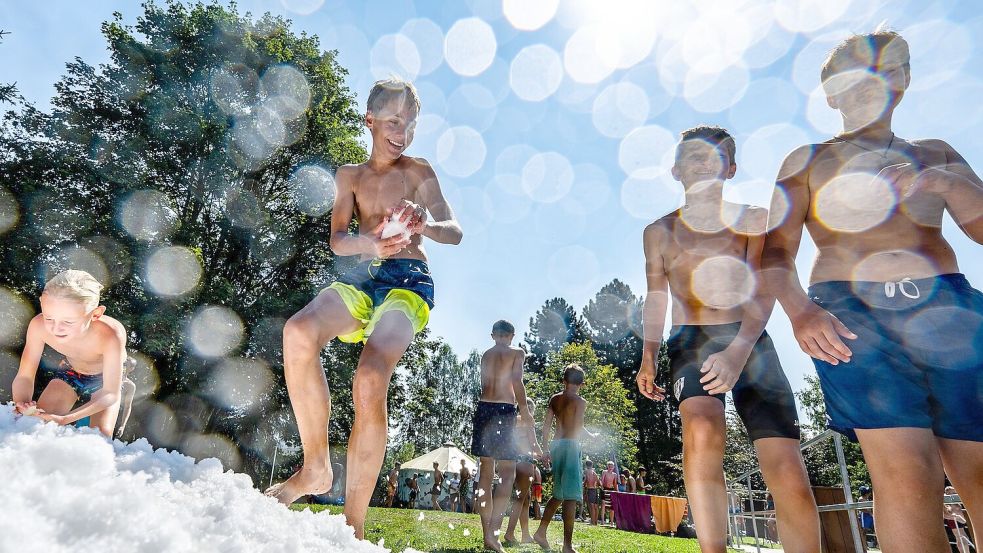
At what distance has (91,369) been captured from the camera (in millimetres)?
3691

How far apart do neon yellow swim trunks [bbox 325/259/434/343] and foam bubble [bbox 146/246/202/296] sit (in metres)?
13.0

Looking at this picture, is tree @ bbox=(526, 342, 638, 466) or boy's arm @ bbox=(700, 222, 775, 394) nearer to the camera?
boy's arm @ bbox=(700, 222, 775, 394)

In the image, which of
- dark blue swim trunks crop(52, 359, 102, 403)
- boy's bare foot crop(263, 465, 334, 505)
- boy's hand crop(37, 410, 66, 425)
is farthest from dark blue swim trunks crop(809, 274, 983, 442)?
dark blue swim trunks crop(52, 359, 102, 403)

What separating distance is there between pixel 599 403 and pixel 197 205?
94.5 feet

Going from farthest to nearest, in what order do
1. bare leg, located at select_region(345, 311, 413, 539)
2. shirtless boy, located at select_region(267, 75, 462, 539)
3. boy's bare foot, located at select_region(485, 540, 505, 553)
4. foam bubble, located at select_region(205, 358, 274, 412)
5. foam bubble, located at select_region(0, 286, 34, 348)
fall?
foam bubble, located at select_region(205, 358, 274, 412) < foam bubble, located at select_region(0, 286, 34, 348) < boy's bare foot, located at select_region(485, 540, 505, 553) < shirtless boy, located at select_region(267, 75, 462, 539) < bare leg, located at select_region(345, 311, 413, 539)

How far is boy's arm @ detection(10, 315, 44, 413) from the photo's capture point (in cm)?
296

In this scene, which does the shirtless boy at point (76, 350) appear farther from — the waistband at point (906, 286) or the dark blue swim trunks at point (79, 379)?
the waistband at point (906, 286)

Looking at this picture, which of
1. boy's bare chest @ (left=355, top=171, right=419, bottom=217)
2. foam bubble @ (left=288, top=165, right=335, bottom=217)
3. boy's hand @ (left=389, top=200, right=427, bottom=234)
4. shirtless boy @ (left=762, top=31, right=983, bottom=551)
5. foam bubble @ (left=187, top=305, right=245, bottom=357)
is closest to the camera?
shirtless boy @ (left=762, top=31, right=983, bottom=551)

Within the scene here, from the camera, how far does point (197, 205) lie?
16.6 m

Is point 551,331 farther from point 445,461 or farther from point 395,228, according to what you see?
point 395,228

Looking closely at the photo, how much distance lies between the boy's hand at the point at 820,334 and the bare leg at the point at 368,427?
174cm

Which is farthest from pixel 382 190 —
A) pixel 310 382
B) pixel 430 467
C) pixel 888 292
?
pixel 430 467

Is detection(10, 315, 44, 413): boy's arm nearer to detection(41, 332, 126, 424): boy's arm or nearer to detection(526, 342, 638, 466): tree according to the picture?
detection(41, 332, 126, 424): boy's arm

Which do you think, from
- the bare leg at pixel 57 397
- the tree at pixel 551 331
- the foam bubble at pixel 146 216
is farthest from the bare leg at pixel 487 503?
the tree at pixel 551 331
